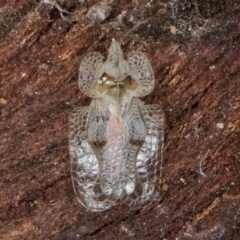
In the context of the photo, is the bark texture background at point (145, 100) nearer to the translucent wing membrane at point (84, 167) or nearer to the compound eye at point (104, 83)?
the translucent wing membrane at point (84, 167)

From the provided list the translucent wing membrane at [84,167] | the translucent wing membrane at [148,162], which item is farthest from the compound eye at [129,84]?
the translucent wing membrane at [84,167]

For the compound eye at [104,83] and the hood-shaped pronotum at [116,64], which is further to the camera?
the compound eye at [104,83]

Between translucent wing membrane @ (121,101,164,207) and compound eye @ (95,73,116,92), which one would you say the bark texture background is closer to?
translucent wing membrane @ (121,101,164,207)

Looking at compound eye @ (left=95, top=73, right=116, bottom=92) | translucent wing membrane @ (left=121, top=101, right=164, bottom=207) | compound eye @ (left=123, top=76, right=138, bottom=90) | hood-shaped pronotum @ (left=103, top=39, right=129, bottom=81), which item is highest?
hood-shaped pronotum @ (left=103, top=39, right=129, bottom=81)

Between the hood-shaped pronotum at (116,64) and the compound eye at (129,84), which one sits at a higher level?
the hood-shaped pronotum at (116,64)


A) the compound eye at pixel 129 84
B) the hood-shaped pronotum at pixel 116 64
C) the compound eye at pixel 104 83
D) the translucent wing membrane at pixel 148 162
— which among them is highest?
the hood-shaped pronotum at pixel 116 64

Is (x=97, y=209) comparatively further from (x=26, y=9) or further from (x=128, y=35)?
(x=26, y=9)

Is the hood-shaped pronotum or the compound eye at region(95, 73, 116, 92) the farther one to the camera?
the compound eye at region(95, 73, 116, 92)

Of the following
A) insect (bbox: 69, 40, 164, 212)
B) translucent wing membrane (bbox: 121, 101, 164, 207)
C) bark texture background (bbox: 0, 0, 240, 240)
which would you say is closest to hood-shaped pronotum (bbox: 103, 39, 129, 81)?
insect (bbox: 69, 40, 164, 212)

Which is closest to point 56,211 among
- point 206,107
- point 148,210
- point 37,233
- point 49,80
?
point 37,233

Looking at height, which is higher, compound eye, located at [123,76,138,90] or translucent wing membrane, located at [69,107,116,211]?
compound eye, located at [123,76,138,90]
